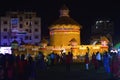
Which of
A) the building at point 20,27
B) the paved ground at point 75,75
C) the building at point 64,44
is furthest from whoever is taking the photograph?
the building at point 20,27

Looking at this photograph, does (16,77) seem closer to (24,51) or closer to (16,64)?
(16,64)

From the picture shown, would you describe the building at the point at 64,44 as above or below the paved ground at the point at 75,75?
above

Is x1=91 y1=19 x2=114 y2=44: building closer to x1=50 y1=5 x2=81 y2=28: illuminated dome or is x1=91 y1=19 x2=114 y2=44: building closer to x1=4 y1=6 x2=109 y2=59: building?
x1=50 y1=5 x2=81 y2=28: illuminated dome

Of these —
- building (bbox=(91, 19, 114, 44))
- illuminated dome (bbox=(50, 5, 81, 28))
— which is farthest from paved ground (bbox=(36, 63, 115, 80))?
building (bbox=(91, 19, 114, 44))

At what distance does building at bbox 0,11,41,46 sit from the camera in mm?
94425

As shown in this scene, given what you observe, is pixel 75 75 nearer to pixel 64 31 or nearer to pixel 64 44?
pixel 64 31

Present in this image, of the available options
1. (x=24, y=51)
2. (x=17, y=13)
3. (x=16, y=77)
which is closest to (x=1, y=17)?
(x=17, y=13)

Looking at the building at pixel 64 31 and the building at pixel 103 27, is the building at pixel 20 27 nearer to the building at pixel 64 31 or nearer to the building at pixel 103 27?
the building at pixel 103 27

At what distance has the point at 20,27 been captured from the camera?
96938mm

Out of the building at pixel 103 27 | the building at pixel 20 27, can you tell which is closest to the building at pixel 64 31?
the building at pixel 20 27

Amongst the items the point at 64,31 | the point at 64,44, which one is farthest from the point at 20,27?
the point at 64,31

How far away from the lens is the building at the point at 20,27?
9443 centimetres

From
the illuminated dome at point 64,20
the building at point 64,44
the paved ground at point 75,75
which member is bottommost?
the paved ground at point 75,75

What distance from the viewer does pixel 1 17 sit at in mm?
96438
